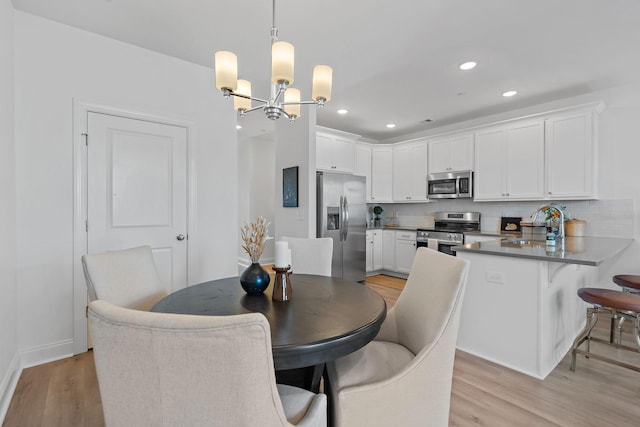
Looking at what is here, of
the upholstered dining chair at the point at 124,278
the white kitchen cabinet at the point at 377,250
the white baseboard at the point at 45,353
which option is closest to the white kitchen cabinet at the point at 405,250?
the white kitchen cabinet at the point at 377,250

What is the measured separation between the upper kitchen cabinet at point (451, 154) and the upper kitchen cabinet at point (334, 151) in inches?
52.2

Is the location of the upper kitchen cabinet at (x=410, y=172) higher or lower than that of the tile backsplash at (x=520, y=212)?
higher

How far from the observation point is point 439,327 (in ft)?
4.03

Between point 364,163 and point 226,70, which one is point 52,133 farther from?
point 364,163

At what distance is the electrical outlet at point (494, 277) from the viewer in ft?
7.53

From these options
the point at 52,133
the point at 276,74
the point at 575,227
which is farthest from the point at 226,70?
the point at 575,227

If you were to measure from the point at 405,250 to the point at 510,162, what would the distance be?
199 centimetres

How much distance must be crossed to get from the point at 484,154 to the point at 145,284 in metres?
4.46

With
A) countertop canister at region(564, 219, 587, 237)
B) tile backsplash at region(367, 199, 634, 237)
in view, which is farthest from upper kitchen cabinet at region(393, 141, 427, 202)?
countertop canister at region(564, 219, 587, 237)

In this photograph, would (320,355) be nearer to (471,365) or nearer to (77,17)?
(471,365)

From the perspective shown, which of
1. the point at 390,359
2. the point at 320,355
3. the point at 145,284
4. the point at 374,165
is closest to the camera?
the point at 320,355

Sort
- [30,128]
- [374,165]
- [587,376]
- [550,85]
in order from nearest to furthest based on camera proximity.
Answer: [587,376]
[30,128]
[550,85]
[374,165]

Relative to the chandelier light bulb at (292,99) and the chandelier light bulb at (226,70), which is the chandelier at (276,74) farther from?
the chandelier light bulb at (292,99)

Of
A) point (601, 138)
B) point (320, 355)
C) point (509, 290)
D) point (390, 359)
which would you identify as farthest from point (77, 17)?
point (601, 138)
